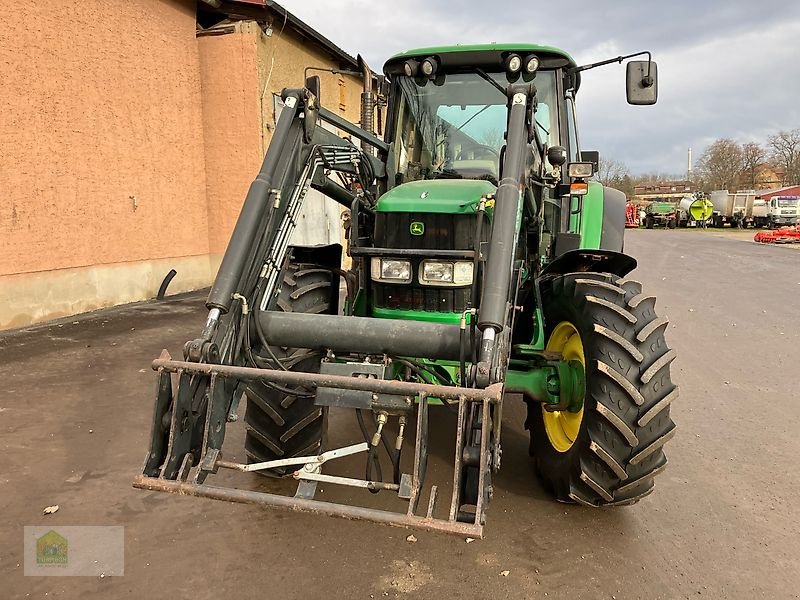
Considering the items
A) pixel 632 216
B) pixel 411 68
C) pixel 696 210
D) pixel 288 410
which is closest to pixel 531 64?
pixel 411 68

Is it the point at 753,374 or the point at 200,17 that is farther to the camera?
the point at 200,17

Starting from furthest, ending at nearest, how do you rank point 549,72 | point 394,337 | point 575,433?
point 549,72
point 575,433
point 394,337

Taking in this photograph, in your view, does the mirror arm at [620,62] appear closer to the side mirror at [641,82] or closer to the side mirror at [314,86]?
the side mirror at [641,82]

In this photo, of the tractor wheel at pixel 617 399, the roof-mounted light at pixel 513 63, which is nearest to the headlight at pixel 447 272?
the tractor wheel at pixel 617 399

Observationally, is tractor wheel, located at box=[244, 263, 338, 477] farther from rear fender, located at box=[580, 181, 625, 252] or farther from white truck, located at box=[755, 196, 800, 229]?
white truck, located at box=[755, 196, 800, 229]

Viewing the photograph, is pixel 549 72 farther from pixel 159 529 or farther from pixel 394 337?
pixel 159 529

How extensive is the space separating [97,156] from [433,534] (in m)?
8.01

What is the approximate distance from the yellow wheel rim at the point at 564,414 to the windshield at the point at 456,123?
1412 mm

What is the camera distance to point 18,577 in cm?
274

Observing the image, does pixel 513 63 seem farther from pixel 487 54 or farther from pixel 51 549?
pixel 51 549

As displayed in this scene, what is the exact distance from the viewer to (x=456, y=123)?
443 cm

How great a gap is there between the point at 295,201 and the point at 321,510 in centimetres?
192

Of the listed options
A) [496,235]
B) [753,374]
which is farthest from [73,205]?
[753,374]

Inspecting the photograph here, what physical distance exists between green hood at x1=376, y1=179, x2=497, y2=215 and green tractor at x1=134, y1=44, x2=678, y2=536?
0.01 metres
